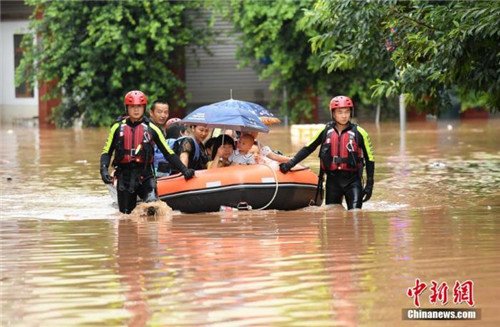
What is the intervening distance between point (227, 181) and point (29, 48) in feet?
90.7

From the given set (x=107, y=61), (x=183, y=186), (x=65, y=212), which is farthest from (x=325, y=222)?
(x=107, y=61)

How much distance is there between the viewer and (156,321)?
7180 millimetres

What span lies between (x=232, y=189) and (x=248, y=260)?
4.42 m

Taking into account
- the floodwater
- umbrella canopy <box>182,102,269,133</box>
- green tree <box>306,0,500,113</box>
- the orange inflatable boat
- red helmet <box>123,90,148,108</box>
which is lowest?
the floodwater

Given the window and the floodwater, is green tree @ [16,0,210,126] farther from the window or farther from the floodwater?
the floodwater

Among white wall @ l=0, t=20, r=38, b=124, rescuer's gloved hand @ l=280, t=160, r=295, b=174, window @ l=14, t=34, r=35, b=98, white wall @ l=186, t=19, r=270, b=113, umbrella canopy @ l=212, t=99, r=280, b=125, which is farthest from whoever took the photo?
window @ l=14, t=34, r=35, b=98

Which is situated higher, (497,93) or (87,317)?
(497,93)

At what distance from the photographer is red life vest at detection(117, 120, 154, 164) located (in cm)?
1300

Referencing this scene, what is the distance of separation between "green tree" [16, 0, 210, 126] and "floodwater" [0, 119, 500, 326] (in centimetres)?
2138

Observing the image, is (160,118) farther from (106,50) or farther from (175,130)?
A: (106,50)

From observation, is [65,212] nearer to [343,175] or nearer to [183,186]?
[183,186]

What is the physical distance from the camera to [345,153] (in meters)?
13.1

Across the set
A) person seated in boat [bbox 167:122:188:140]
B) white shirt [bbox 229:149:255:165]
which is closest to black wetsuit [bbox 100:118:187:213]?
white shirt [bbox 229:149:255:165]

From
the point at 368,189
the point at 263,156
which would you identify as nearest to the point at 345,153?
the point at 368,189
